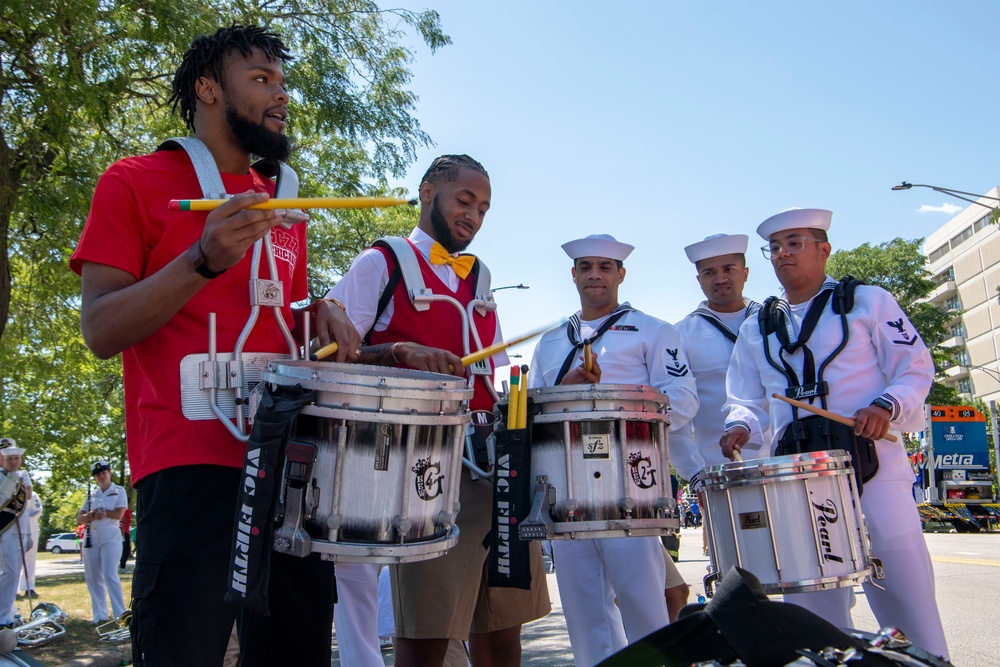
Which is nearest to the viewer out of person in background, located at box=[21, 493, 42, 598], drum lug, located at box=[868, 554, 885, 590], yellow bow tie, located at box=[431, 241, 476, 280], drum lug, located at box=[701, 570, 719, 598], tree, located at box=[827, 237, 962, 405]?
drum lug, located at box=[701, 570, 719, 598]

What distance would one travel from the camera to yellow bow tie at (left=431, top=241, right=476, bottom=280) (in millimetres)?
4406

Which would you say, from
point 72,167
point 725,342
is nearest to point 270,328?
point 725,342

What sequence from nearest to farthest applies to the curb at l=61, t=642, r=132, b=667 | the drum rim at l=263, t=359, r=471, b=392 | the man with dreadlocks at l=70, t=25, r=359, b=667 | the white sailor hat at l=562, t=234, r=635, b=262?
the man with dreadlocks at l=70, t=25, r=359, b=667 → the drum rim at l=263, t=359, r=471, b=392 → the white sailor hat at l=562, t=234, r=635, b=262 → the curb at l=61, t=642, r=132, b=667

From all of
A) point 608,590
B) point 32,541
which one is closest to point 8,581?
point 32,541

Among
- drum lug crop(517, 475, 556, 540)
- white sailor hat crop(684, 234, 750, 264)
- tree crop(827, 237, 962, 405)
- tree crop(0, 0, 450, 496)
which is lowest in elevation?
drum lug crop(517, 475, 556, 540)

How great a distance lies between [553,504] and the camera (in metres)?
3.68

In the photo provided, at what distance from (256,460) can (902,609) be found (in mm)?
3170

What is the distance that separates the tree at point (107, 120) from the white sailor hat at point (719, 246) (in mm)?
4067

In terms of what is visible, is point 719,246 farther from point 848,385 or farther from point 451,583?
point 451,583

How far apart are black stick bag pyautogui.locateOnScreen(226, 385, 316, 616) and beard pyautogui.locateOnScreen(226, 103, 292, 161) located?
1.08 meters

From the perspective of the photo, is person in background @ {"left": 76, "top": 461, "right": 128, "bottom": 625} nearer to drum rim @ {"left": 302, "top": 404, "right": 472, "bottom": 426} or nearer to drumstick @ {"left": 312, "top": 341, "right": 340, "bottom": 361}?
drumstick @ {"left": 312, "top": 341, "right": 340, "bottom": 361}

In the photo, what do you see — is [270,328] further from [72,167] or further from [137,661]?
[72,167]

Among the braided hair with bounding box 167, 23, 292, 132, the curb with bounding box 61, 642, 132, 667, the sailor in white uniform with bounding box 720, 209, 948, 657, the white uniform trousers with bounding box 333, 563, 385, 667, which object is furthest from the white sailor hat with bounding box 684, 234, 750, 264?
the curb with bounding box 61, 642, 132, 667

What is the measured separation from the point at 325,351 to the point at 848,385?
2813 millimetres
